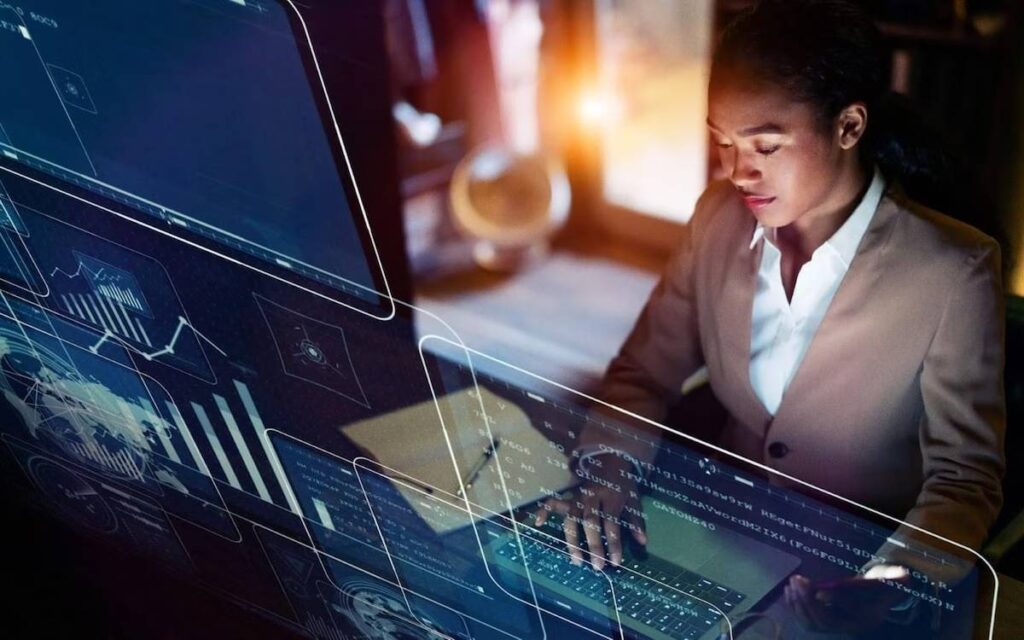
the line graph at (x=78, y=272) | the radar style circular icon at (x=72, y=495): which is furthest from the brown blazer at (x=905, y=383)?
the radar style circular icon at (x=72, y=495)

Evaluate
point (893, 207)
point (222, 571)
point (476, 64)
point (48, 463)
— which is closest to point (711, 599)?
point (893, 207)

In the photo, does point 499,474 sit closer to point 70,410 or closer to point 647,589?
point 647,589

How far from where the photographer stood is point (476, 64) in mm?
2178

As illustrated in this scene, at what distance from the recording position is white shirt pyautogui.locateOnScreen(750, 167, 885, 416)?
63 cm

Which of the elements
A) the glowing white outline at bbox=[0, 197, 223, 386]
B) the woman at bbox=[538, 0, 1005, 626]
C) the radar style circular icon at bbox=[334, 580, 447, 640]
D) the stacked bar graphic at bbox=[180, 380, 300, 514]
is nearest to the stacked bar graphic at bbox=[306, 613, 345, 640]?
the radar style circular icon at bbox=[334, 580, 447, 640]

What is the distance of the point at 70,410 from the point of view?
1.02 m

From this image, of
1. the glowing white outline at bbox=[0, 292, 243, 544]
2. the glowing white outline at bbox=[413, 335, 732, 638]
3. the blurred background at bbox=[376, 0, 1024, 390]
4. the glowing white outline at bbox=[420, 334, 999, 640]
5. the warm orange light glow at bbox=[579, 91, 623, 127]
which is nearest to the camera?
the glowing white outline at bbox=[420, 334, 999, 640]

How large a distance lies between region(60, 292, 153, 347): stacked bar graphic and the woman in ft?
1.27

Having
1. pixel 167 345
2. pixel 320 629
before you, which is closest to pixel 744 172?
pixel 167 345

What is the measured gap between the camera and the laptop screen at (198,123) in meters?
0.66

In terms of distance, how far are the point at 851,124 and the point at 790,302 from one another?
0.40ft

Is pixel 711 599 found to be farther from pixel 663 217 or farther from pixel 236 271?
pixel 663 217

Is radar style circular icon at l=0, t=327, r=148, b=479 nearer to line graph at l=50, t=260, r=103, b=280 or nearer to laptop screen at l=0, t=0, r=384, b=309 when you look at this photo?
line graph at l=50, t=260, r=103, b=280

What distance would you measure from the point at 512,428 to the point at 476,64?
161 centimetres
